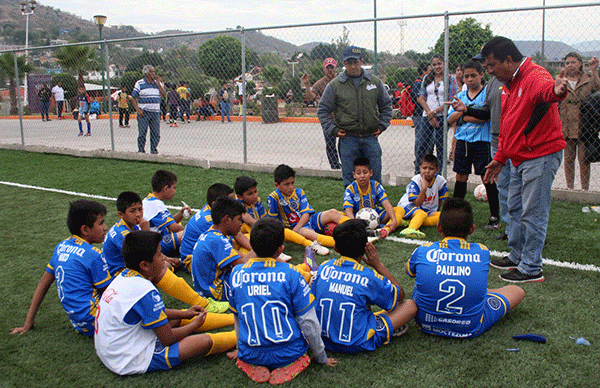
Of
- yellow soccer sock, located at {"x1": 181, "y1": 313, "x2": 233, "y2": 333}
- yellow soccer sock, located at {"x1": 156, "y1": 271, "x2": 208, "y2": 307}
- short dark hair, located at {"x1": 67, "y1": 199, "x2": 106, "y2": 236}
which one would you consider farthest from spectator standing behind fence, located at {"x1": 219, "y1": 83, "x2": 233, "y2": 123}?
yellow soccer sock, located at {"x1": 181, "y1": 313, "x2": 233, "y2": 333}

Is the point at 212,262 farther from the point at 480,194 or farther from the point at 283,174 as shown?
the point at 480,194

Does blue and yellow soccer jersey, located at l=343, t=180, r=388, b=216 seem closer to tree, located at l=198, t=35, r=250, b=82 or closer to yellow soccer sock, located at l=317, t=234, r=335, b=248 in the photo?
yellow soccer sock, located at l=317, t=234, r=335, b=248

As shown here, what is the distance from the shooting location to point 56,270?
3.55 m

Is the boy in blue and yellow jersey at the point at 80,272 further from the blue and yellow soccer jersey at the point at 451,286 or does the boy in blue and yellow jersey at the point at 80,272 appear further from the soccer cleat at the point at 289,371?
the blue and yellow soccer jersey at the point at 451,286

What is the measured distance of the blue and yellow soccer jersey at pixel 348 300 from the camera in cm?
314

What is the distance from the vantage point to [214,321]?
147 inches

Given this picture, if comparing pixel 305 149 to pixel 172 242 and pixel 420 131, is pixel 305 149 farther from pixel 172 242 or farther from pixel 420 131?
pixel 172 242

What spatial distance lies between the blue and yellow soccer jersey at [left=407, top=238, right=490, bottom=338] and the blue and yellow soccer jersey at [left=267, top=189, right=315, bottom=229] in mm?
2518

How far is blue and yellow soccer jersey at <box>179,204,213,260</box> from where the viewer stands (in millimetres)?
4629

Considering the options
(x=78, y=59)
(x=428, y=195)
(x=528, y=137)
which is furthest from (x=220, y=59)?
(x=78, y=59)

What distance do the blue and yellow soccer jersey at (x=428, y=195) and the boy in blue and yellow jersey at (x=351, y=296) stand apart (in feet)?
9.52

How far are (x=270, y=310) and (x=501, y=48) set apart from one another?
9.68 ft

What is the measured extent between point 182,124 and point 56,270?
11605 mm

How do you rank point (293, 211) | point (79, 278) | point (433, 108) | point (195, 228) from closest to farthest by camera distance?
1. point (79, 278)
2. point (195, 228)
3. point (293, 211)
4. point (433, 108)
